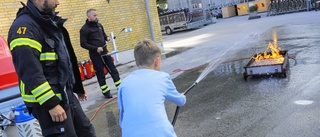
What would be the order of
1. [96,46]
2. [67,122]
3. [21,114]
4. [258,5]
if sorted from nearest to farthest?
1. [67,122]
2. [21,114]
3. [96,46]
4. [258,5]

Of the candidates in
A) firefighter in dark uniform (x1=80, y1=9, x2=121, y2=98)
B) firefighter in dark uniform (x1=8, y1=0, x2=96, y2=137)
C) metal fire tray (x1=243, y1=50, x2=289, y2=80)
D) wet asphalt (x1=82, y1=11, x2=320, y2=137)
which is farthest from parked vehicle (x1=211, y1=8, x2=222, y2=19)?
firefighter in dark uniform (x1=8, y1=0, x2=96, y2=137)

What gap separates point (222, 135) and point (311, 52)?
563 cm

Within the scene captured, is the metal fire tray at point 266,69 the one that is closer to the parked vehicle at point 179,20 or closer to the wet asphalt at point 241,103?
the wet asphalt at point 241,103

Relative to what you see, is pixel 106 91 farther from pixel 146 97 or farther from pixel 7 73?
pixel 146 97

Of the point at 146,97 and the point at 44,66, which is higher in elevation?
the point at 44,66

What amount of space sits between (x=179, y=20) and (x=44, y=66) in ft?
71.5

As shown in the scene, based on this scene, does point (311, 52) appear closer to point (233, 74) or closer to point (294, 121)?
point (233, 74)

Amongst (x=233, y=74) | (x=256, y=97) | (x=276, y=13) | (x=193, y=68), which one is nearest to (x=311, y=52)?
(x=233, y=74)

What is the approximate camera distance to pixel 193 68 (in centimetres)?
884

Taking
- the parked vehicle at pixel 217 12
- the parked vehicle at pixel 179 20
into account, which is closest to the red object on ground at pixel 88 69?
the parked vehicle at pixel 179 20

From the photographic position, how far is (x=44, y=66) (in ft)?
8.96

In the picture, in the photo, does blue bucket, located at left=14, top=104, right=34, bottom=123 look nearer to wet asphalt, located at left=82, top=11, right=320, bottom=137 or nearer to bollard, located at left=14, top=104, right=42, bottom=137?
bollard, located at left=14, top=104, right=42, bottom=137

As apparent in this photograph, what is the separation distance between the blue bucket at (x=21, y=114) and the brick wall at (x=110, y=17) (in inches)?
234

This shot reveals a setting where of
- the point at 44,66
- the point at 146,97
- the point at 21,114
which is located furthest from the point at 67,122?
the point at 21,114
